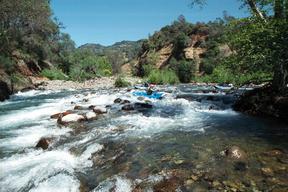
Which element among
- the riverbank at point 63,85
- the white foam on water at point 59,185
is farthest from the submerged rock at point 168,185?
the riverbank at point 63,85

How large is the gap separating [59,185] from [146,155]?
2101 millimetres

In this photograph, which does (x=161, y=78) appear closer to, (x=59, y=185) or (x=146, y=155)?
(x=146, y=155)

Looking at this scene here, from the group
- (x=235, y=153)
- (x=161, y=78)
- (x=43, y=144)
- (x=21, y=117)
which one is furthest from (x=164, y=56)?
(x=235, y=153)

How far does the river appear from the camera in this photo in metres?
5.32

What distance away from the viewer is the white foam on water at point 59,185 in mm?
5234

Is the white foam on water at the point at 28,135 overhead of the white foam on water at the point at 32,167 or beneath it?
overhead

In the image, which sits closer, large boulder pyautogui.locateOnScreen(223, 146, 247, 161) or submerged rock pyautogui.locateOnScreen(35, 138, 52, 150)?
large boulder pyautogui.locateOnScreen(223, 146, 247, 161)

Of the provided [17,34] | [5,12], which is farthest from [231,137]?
[17,34]

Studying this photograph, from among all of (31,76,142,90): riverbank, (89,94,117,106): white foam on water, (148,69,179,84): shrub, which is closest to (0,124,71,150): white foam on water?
(89,94,117,106): white foam on water

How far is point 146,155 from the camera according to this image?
682 cm

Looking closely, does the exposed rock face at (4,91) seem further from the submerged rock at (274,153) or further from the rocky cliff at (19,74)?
the submerged rock at (274,153)

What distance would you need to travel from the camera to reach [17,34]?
36.9m

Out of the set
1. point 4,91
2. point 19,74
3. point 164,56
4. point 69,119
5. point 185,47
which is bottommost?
point 69,119

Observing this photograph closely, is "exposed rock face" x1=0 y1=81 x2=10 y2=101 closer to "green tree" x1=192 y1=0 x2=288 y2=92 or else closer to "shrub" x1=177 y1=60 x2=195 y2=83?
"green tree" x1=192 y1=0 x2=288 y2=92
